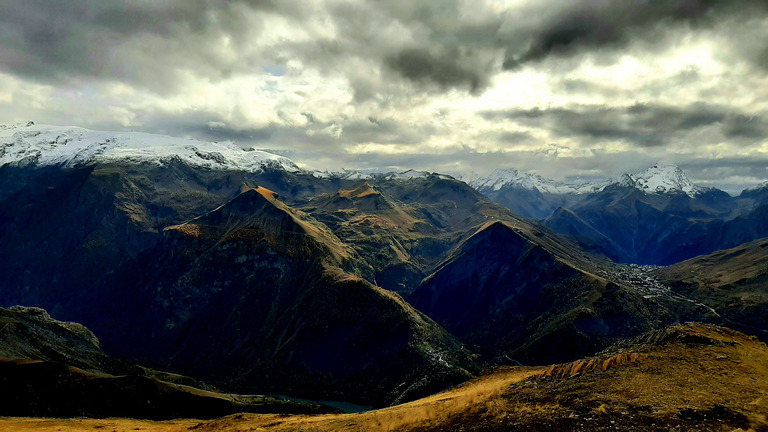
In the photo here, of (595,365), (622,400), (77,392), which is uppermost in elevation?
(622,400)

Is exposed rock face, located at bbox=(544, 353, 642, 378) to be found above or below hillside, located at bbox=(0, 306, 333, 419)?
above

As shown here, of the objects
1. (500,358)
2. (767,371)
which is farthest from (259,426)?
(500,358)

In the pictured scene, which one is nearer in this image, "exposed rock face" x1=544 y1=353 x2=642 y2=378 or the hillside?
"exposed rock face" x1=544 y1=353 x2=642 y2=378

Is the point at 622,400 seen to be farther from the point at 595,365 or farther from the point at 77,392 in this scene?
the point at 77,392

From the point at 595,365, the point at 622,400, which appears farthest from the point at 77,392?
the point at 622,400

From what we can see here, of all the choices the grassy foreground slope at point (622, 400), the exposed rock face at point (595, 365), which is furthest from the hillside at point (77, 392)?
the exposed rock face at point (595, 365)

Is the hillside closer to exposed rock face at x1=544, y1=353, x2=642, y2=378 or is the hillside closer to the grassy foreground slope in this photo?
the grassy foreground slope

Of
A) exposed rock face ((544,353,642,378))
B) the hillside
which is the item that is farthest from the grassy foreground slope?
the hillside

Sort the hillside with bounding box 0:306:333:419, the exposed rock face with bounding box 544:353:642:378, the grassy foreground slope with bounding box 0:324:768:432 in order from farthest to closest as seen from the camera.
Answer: the hillside with bounding box 0:306:333:419 → the exposed rock face with bounding box 544:353:642:378 → the grassy foreground slope with bounding box 0:324:768:432

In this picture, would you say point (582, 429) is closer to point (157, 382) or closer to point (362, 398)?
point (157, 382)
